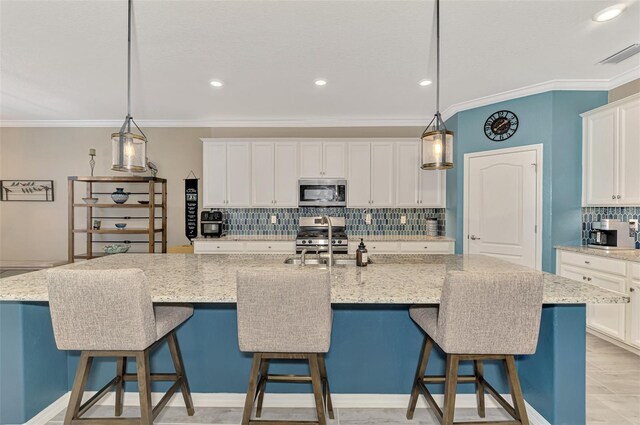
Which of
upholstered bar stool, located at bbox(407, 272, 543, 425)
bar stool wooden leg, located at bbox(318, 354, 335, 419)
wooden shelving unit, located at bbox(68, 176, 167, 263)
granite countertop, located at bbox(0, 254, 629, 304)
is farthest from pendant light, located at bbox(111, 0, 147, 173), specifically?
wooden shelving unit, located at bbox(68, 176, 167, 263)

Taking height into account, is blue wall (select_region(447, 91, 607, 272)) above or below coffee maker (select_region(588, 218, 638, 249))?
above

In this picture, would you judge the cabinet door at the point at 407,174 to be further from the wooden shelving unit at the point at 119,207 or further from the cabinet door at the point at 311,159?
the wooden shelving unit at the point at 119,207

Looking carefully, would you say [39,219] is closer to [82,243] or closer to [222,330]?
[82,243]

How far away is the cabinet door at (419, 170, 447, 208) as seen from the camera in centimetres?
463

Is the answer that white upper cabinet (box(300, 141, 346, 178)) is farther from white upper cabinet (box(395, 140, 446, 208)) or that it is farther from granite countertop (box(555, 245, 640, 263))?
granite countertop (box(555, 245, 640, 263))

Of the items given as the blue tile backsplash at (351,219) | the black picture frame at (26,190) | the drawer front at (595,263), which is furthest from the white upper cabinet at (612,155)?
the black picture frame at (26,190)

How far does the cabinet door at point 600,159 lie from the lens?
10.4ft

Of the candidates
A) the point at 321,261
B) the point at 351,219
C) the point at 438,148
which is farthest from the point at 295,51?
the point at 351,219

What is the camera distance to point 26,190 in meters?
4.96

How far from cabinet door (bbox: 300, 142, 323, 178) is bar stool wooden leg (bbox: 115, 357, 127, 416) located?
3185 millimetres

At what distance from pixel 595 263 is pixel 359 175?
2.72 m

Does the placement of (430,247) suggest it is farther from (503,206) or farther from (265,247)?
(265,247)

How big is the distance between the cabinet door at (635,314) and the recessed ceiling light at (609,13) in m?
2.00

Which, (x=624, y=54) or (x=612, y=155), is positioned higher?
(x=624, y=54)
